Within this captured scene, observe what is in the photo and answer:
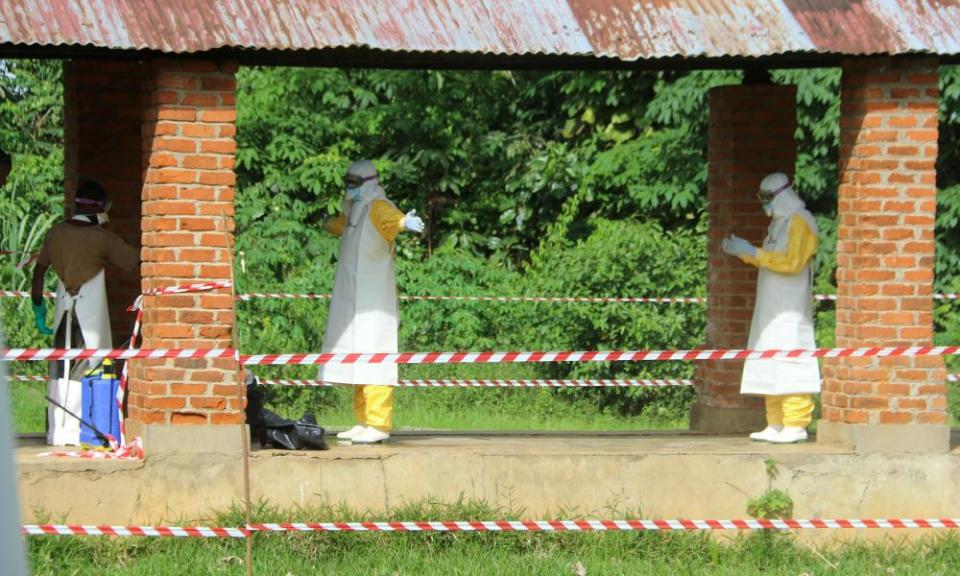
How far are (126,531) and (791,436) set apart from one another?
3.94 meters

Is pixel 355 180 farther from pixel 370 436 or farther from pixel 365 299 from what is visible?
pixel 370 436

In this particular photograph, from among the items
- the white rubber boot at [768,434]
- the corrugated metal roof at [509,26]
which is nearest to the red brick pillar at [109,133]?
the corrugated metal roof at [509,26]

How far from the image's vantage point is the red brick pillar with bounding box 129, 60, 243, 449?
7430mm

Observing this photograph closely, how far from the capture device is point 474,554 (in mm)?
7234

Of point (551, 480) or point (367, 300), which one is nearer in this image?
point (551, 480)

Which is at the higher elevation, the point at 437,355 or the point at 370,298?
the point at 370,298

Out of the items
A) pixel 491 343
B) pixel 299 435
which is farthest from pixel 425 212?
pixel 299 435

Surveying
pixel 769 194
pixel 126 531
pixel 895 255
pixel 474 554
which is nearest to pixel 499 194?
pixel 769 194

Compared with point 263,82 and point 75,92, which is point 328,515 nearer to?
point 75,92

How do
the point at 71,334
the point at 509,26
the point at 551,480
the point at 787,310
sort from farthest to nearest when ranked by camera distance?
the point at 787,310 → the point at 71,334 → the point at 551,480 → the point at 509,26

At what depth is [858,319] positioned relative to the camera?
8117mm

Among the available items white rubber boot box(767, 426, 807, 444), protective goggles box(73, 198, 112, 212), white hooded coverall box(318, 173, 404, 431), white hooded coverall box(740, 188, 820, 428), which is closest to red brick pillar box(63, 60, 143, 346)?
protective goggles box(73, 198, 112, 212)

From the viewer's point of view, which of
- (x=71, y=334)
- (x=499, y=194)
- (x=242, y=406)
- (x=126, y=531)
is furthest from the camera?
(x=499, y=194)

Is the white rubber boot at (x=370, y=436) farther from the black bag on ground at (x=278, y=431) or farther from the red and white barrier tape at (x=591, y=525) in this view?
the red and white barrier tape at (x=591, y=525)
